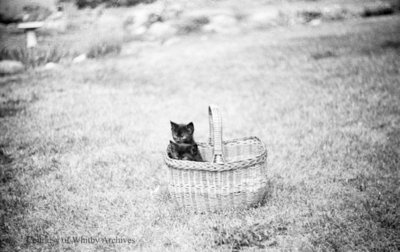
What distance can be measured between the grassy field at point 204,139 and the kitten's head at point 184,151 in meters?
0.52

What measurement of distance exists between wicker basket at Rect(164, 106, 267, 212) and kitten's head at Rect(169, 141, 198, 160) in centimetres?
24

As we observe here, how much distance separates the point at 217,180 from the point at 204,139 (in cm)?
220

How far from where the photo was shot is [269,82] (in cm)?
774

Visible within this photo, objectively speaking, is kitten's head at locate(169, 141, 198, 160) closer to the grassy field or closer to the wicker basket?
the wicker basket

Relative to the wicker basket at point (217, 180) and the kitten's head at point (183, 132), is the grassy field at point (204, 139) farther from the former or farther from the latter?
the kitten's head at point (183, 132)

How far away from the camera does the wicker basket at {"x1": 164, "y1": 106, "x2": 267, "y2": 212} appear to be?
307 centimetres

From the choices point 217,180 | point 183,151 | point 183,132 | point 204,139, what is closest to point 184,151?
point 183,151

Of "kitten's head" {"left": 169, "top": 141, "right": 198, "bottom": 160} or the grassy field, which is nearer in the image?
the grassy field

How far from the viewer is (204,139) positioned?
17.3 feet

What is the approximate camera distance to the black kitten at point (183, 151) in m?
3.42

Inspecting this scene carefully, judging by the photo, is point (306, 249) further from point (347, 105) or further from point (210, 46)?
point (210, 46)

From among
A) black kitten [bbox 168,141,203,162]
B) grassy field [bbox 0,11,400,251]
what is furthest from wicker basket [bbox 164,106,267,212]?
black kitten [bbox 168,141,203,162]

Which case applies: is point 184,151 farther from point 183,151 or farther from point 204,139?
point 204,139

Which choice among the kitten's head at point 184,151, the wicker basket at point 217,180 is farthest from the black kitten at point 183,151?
the wicker basket at point 217,180
